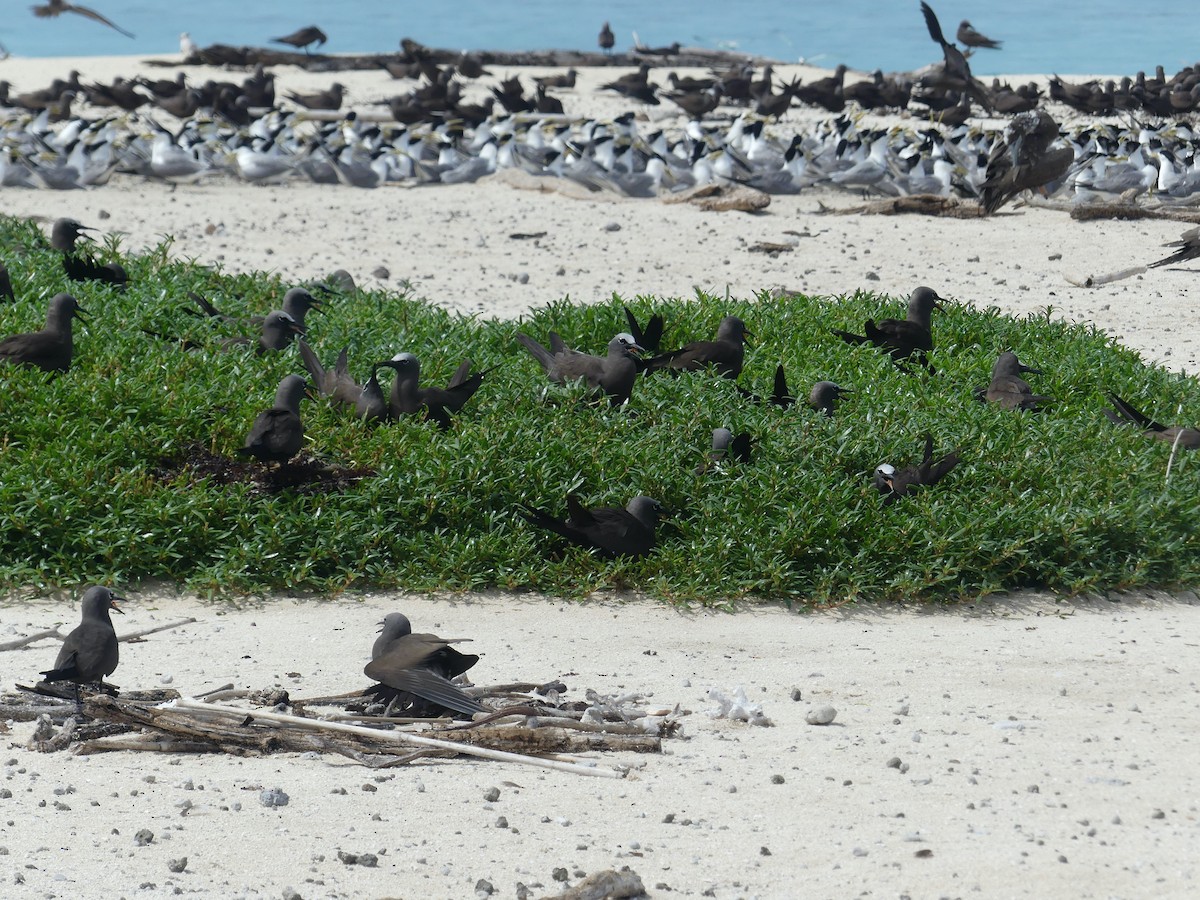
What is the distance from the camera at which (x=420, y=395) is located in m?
7.04

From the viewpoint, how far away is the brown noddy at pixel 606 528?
19.9ft

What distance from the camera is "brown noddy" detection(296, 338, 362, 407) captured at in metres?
7.21

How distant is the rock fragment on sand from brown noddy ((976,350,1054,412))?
3.37 meters

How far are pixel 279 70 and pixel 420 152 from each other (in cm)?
1468

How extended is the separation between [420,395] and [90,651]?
106 inches

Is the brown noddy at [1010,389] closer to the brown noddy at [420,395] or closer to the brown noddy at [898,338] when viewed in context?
the brown noddy at [898,338]

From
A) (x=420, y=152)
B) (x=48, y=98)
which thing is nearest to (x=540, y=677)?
(x=420, y=152)

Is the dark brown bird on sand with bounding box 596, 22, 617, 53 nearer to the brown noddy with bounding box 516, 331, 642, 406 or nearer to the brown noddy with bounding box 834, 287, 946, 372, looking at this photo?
the brown noddy with bounding box 834, 287, 946, 372

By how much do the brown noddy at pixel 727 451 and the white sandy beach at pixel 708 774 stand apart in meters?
0.96

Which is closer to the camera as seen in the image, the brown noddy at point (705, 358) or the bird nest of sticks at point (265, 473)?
the bird nest of sticks at point (265, 473)

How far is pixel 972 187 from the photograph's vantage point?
54.1ft

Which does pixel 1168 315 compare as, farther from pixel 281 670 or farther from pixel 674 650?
pixel 281 670

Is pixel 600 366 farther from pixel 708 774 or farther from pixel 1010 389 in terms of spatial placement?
pixel 708 774

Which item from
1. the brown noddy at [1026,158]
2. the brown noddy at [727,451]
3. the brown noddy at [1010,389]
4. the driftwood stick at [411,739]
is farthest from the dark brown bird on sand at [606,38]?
the driftwood stick at [411,739]
